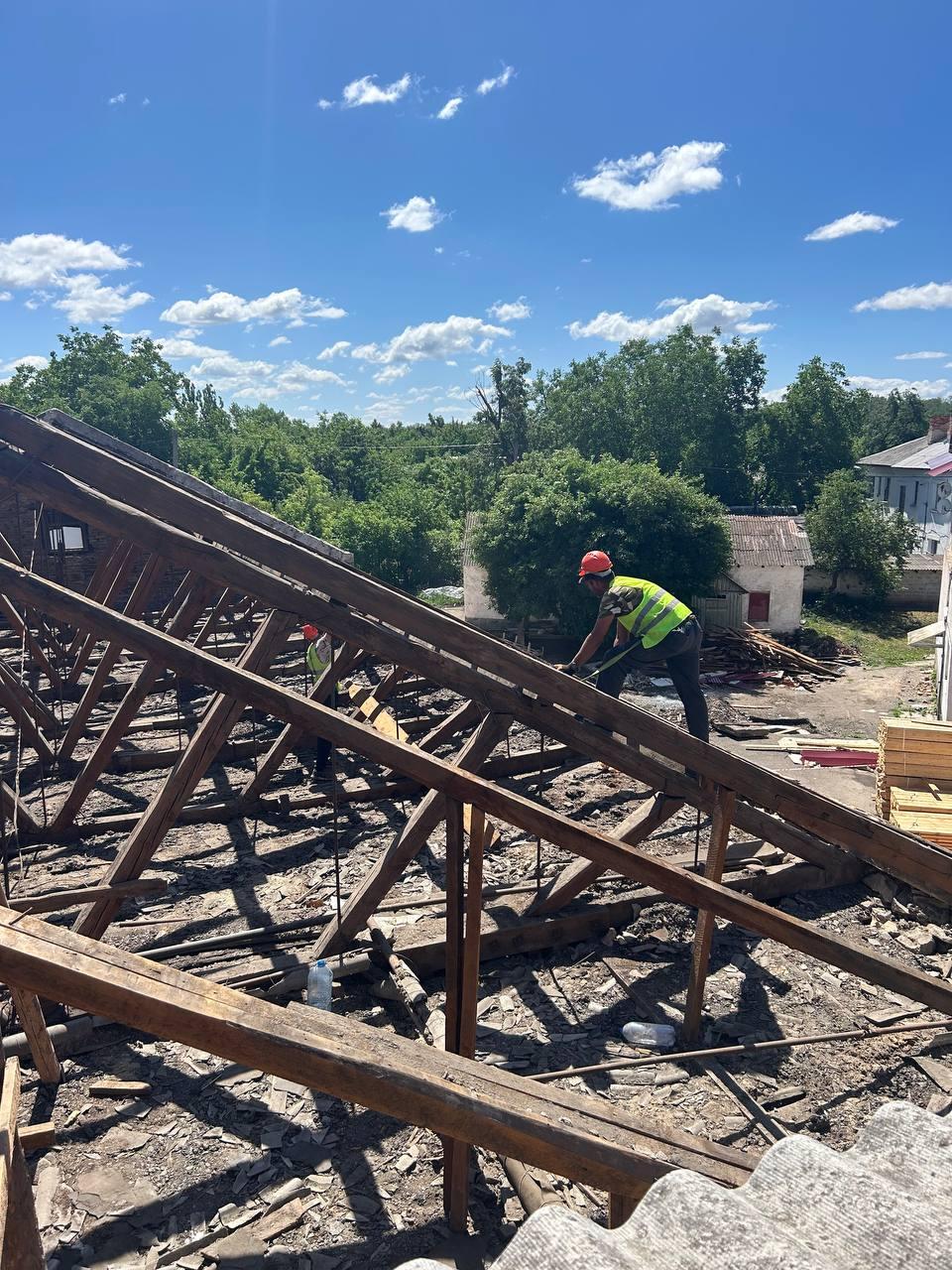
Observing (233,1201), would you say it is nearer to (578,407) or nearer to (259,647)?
(259,647)

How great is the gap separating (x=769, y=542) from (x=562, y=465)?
5.95m

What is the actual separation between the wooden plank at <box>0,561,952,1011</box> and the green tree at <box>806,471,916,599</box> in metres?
22.6

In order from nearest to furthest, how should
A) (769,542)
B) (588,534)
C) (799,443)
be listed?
(588,534)
(769,542)
(799,443)

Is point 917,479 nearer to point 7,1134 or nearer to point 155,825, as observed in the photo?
point 155,825

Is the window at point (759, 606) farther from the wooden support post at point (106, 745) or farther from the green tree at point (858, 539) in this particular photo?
the wooden support post at point (106, 745)

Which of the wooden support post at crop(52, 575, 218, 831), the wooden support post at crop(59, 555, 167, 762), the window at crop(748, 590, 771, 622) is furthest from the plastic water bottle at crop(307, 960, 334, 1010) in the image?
the window at crop(748, 590, 771, 622)

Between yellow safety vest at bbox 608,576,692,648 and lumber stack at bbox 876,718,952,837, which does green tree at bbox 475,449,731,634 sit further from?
yellow safety vest at bbox 608,576,692,648

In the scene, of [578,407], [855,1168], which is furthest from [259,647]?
[578,407]

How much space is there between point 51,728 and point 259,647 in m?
2.98

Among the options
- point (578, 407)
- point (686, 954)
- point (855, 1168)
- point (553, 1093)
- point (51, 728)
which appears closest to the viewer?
point (855, 1168)

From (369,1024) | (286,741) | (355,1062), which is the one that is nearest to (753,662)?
(286,741)

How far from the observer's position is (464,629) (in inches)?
190

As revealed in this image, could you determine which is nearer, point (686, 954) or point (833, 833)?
point (833, 833)

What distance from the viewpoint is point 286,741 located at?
7477 mm
